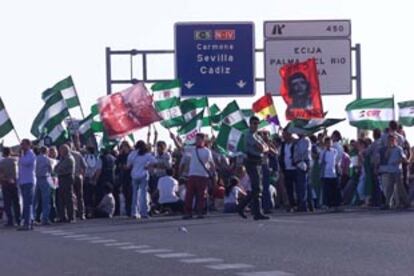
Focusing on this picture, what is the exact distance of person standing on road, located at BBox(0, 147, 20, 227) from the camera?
29328 mm

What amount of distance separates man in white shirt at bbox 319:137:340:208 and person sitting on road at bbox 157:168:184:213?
3.36m

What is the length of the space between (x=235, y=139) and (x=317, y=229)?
1444cm

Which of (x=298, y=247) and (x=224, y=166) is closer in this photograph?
(x=298, y=247)

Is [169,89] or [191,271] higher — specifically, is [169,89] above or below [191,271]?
above

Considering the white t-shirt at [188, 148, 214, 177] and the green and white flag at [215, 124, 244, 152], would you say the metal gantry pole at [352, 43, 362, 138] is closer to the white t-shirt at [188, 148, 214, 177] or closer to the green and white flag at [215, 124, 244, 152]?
the green and white flag at [215, 124, 244, 152]

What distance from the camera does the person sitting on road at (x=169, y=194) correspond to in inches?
1299

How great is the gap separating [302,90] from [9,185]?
41.9ft

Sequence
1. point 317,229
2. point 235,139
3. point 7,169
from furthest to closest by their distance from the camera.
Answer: point 235,139, point 7,169, point 317,229

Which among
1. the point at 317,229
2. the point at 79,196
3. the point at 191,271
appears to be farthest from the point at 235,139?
the point at 191,271

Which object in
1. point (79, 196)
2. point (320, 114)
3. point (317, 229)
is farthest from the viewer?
point (320, 114)

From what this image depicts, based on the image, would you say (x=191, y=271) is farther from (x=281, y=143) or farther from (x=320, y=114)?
(x=320, y=114)

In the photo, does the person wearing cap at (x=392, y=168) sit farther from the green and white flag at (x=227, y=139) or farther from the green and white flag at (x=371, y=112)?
the green and white flag at (x=371, y=112)

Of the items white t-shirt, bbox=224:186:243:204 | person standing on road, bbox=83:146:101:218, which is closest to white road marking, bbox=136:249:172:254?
white t-shirt, bbox=224:186:243:204

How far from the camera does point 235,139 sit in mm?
37219
